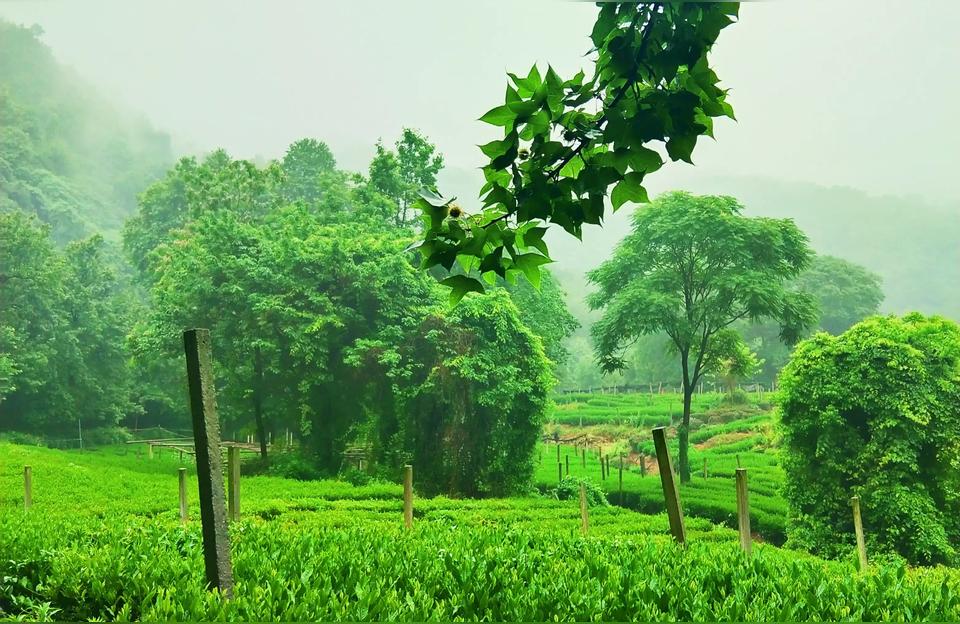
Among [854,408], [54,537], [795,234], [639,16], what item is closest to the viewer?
[639,16]

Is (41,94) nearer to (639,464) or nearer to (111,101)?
(111,101)

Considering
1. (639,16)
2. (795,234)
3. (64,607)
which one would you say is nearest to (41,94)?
(64,607)

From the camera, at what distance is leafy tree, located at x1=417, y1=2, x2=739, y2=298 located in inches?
42.8

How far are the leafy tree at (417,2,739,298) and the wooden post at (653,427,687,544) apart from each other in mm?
1436

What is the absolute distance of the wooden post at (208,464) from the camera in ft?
5.98

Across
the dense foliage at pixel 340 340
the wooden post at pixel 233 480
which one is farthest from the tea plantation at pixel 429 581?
the dense foliage at pixel 340 340

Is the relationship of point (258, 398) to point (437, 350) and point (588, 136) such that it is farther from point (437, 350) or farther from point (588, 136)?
point (588, 136)

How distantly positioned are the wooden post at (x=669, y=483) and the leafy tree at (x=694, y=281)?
16.9 feet

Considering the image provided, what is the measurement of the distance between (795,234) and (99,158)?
264 inches

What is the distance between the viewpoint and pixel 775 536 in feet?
22.7

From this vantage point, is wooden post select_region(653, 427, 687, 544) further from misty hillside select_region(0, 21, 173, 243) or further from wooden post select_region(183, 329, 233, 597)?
misty hillside select_region(0, 21, 173, 243)

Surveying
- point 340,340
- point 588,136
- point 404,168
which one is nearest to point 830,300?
point 404,168

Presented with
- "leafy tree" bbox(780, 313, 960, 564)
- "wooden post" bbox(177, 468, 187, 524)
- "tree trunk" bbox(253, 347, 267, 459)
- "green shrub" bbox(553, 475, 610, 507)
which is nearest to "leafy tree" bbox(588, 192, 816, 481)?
"green shrub" bbox(553, 475, 610, 507)

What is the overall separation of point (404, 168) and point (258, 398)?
8.39ft
